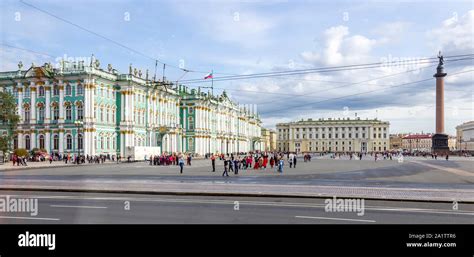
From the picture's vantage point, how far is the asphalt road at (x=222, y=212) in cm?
1259

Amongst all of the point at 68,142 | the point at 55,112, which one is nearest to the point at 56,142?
the point at 68,142

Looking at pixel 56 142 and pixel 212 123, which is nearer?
pixel 56 142

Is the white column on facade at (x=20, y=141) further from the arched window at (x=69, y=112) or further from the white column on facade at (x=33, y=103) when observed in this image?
the arched window at (x=69, y=112)

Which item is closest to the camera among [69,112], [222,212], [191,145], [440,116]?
[222,212]

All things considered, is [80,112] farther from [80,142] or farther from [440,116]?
[440,116]

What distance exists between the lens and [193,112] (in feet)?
345

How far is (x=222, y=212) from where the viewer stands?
14.2 m

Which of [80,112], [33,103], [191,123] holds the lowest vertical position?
[191,123]

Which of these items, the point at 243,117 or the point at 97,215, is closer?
the point at 97,215

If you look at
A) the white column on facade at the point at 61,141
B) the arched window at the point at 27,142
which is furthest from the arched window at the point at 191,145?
the arched window at the point at 27,142

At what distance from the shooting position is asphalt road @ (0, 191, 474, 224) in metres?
12.6
